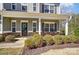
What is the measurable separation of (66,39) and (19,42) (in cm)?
179

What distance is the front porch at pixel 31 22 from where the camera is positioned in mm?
14320

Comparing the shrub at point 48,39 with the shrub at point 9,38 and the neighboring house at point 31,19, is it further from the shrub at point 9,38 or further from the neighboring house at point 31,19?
the shrub at point 9,38

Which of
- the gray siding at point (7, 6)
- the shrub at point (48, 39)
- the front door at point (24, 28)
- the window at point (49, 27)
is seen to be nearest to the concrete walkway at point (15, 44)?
the front door at point (24, 28)

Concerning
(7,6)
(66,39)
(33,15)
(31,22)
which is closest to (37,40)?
(31,22)

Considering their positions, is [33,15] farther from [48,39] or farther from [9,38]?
[9,38]

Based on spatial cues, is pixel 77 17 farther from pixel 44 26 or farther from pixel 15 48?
pixel 15 48

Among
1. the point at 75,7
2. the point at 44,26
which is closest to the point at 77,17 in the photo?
the point at 75,7

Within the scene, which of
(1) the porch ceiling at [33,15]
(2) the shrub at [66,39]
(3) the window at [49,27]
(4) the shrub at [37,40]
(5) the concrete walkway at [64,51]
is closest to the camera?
(5) the concrete walkway at [64,51]

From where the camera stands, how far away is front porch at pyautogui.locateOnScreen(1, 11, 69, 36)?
47.0 ft

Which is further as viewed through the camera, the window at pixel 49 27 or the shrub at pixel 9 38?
the window at pixel 49 27

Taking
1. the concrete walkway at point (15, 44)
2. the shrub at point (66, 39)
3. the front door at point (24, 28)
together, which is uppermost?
the front door at point (24, 28)

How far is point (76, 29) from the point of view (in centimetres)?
1408

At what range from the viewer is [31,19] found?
47.3 ft

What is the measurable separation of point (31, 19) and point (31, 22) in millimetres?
175
